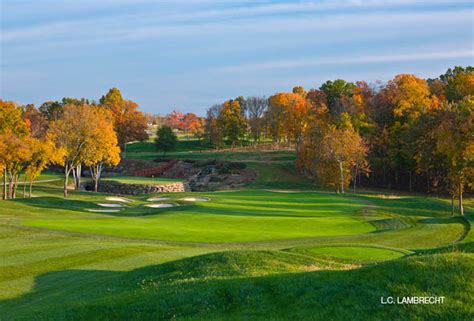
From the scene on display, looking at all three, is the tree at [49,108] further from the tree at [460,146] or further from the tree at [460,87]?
the tree at [460,146]

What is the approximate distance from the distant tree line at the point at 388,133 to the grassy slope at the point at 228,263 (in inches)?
294

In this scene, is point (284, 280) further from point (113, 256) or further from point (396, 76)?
point (396, 76)

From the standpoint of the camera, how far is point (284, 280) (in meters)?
12.8

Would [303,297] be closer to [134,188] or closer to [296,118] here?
[134,188]

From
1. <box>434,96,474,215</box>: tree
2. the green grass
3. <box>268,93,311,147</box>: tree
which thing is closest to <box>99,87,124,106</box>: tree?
<box>268,93,311,147</box>: tree

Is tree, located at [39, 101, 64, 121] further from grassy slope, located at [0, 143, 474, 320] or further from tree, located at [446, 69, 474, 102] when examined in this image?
grassy slope, located at [0, 143, 474, 320]

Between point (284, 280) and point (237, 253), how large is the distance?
6.80 metres

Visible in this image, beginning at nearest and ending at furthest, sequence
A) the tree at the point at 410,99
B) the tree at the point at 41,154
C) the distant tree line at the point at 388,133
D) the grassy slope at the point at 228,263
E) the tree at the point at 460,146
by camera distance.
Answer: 1. the grassy slope at the point at 228,263
2. the tree at the point at 460,146
3. the distant tree line at the point at 388,133
4. the tree at the point at 41,154
5. the tree at the point at 410,99

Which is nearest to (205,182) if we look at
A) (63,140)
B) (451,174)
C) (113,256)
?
(63,140)

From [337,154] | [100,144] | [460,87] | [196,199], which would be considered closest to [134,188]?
[100,144]

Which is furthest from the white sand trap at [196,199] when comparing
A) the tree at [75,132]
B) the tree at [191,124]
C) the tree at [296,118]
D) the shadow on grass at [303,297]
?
the tree at [191,124]

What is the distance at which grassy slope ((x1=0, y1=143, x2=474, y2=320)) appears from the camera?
11.2m

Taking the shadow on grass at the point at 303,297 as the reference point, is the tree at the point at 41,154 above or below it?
above

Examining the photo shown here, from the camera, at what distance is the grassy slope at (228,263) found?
11.2 meters
